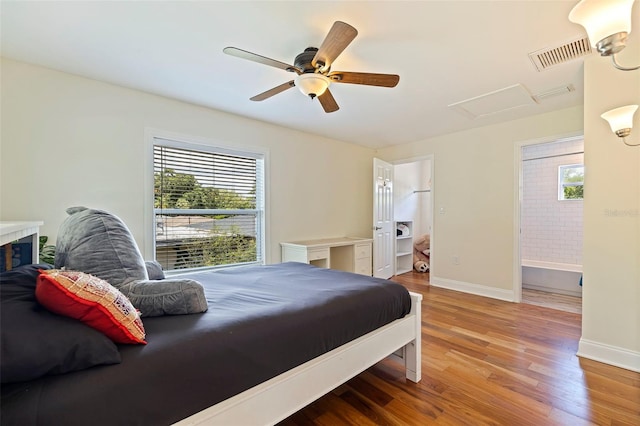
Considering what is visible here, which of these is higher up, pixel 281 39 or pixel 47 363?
pixel 281 39

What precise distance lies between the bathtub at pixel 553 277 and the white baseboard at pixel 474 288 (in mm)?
1097

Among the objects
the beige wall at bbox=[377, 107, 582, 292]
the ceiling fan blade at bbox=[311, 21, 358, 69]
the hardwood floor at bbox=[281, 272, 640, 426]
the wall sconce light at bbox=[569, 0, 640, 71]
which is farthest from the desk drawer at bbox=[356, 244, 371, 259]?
the wall sconce light at bbox=[569, 0, 640, 71]

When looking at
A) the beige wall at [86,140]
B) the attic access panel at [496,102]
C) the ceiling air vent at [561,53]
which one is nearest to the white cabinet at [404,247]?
the attic access panel at [496,102]

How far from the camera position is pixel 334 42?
1.59m

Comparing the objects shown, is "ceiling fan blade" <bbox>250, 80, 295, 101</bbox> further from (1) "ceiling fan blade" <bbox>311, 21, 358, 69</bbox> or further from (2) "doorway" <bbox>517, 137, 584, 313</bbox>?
(2) "doorway" <bbox>517, 137, 584, 313</bbox>

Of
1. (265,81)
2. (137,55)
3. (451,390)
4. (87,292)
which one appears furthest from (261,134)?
(451,390)

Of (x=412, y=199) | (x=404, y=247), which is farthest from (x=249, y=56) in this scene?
(x=412, y=199)

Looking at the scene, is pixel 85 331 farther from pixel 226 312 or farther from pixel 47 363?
pixel 226 312

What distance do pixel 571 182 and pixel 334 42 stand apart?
195 inches

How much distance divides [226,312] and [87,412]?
601 millimetres

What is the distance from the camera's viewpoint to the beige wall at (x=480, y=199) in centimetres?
367

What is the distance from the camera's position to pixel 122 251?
1.32 metres

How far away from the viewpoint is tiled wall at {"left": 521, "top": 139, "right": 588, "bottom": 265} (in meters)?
4.45

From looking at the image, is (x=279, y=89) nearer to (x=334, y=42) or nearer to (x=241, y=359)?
(x=334, y=42)
